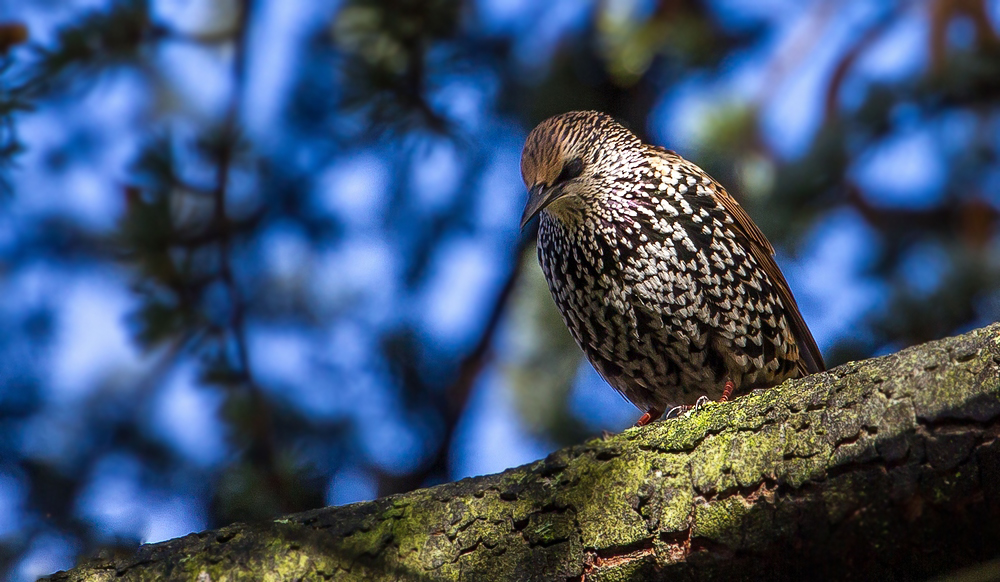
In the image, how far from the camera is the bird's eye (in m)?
3.85

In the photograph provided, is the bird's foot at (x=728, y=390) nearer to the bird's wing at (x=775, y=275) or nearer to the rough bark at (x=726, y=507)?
the bird's wing at (x=775, y=275)

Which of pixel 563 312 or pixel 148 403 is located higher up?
pixel 563 312

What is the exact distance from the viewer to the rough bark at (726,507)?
5.96 feet

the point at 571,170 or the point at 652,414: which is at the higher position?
the point at 571,170

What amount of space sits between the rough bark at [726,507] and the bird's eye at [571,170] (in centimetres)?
169

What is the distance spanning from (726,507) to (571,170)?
209 cm

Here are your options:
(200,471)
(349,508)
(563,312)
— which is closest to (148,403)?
(200,471)

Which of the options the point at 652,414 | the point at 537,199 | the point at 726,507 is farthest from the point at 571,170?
the point at 726,507

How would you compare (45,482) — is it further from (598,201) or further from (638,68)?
(638,68)

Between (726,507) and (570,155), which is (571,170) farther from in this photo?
(726,507)

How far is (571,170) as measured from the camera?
3.88 meters

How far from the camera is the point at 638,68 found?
3975 millimetres

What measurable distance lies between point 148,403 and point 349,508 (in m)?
0.88

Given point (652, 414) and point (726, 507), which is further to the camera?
point (652, 414)
